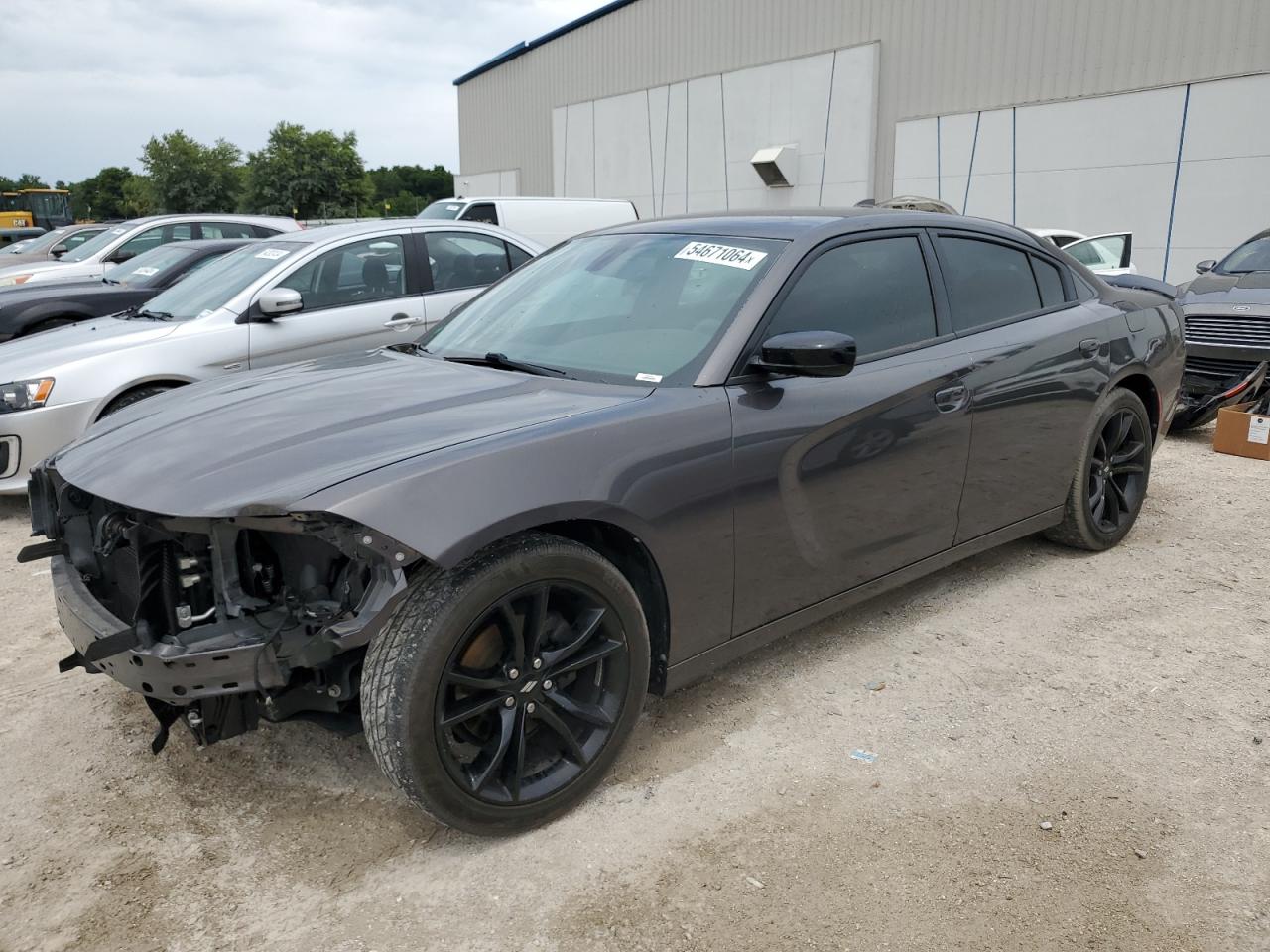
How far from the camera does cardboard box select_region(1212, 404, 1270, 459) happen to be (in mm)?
6855

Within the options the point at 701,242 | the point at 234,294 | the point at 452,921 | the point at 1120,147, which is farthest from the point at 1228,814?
the point at 1120,147

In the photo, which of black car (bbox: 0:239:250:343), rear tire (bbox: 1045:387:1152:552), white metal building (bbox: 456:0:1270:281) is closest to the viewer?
rear tire (bbox: 1045:387:1152:552)

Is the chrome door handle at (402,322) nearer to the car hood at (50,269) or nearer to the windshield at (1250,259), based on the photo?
the car hood at (50,269)

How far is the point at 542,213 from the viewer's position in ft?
45.7

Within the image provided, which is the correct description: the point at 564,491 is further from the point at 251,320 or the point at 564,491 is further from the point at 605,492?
the point at 251,320

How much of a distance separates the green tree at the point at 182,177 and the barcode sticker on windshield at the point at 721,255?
62.1 meters

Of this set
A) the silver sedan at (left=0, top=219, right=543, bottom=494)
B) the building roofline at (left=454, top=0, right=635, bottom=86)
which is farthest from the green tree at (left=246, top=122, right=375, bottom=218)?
the silver sedan at (left=0, top=219, right=543, bottom=494)

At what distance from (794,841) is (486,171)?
104 feet

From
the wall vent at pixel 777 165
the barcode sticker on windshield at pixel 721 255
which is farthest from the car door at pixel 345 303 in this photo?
the wall vent at pixel 777 165

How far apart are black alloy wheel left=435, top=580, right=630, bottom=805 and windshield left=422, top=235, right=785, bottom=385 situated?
2.70 ft

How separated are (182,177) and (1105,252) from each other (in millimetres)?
58445

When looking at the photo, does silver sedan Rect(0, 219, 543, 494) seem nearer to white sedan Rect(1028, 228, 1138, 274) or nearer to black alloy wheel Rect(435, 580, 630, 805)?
black alloy wheel Rect(435, 580, 630, 805)

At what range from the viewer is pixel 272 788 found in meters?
2.86

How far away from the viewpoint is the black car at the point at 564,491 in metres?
2.34
